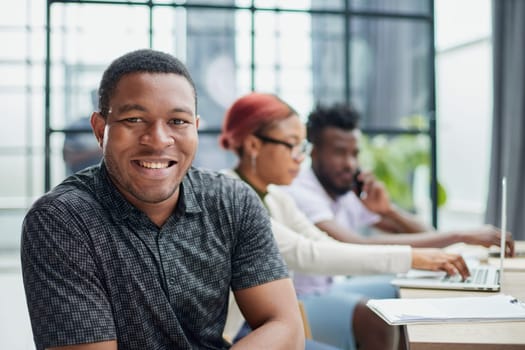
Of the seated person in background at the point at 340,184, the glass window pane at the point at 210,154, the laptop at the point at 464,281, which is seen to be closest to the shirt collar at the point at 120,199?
the laptop at the point at 464,281

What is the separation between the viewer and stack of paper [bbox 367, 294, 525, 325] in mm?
1101

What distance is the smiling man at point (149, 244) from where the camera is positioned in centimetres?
109

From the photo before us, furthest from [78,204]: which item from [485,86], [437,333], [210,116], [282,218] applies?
[485,86]

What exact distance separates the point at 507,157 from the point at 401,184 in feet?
3.11

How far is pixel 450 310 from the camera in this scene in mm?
1177

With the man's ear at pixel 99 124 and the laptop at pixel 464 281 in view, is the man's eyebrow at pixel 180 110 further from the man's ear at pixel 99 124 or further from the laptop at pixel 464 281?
the laptop at pixel 464 281

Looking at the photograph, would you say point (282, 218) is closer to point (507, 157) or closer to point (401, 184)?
point (507, 157)

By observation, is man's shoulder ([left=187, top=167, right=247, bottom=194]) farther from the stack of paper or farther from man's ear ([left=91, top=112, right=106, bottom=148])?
the stack of paper

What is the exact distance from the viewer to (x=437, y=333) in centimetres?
105

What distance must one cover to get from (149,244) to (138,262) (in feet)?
0.15

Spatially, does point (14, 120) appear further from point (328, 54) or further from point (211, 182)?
point (211, 182)

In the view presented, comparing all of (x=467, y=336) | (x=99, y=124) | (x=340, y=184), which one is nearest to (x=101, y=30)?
(x=340, y=184)

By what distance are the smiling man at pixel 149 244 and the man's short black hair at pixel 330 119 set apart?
4.18 feet

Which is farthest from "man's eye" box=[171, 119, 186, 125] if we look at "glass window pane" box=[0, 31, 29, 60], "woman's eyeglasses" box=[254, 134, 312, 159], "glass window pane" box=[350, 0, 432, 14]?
"glass window pane" box=[350, 0, 432, 14]
